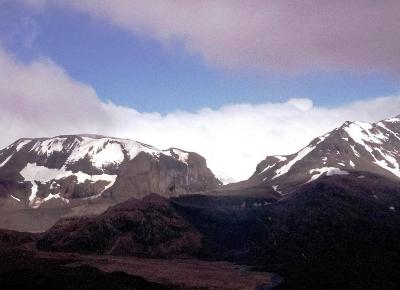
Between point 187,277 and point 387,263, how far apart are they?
6595 cm

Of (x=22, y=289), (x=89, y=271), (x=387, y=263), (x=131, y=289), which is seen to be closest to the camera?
(x=22, y=289)

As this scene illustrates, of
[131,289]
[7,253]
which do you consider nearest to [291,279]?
[131,289]

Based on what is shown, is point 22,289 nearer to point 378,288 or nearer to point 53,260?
point 53,260

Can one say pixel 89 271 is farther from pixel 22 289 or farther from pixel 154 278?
pixel 22 289

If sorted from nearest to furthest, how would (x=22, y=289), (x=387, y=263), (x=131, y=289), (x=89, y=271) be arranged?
(x=22, y=289), (x=131, y=289), (x=89, y=271), (x=387, y=263)

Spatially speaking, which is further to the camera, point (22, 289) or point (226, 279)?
point (226, 279)

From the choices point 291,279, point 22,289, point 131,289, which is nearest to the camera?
point 22,289

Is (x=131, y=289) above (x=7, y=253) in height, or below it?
below

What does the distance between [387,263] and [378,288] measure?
170ft

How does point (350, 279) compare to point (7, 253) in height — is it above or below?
below

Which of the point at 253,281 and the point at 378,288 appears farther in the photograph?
the point at 253,281

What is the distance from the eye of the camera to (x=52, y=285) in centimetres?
13512

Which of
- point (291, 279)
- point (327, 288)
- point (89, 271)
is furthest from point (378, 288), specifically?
point (89, 271)

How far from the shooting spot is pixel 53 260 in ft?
630
